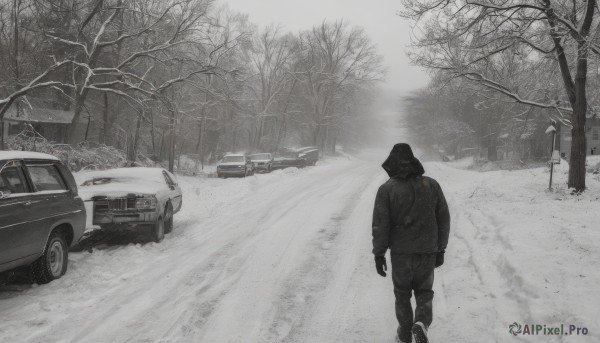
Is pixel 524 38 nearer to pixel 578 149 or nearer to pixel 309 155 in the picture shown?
pixel 578 149

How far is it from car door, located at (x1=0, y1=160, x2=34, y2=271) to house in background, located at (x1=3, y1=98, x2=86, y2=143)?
1946 centimetres

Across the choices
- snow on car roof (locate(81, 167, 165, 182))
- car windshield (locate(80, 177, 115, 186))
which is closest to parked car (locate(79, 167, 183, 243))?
car windshield (locate(80, 177, 115, 186))

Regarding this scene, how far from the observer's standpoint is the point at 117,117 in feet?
104

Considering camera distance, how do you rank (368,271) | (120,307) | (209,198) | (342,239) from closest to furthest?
(120,307)
(368,271)
(342,239)
(209,198)

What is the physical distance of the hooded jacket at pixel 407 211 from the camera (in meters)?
4.33

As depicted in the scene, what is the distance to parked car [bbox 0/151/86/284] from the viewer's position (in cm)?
575

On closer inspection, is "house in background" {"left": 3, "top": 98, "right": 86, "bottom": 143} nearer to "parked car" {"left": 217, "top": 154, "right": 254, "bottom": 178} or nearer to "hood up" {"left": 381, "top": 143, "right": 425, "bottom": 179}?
"parked car" {"left": 217, "top": 154, "right": 254, "bottom": 178}

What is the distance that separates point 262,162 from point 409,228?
28907mm

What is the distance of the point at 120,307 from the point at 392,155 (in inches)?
153

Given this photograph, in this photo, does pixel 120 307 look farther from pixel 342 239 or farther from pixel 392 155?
pixel 342 239

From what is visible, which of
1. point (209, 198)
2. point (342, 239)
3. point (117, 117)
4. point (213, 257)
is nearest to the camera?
point (213, 257)

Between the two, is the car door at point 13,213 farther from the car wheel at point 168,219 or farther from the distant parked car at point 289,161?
the distant parked car at point 289,161

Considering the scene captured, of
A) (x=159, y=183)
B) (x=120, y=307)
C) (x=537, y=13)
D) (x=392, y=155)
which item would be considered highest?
(x=537, y=13)

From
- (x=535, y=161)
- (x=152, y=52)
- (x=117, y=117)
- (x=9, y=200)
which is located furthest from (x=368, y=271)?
(x=535, y=161)
